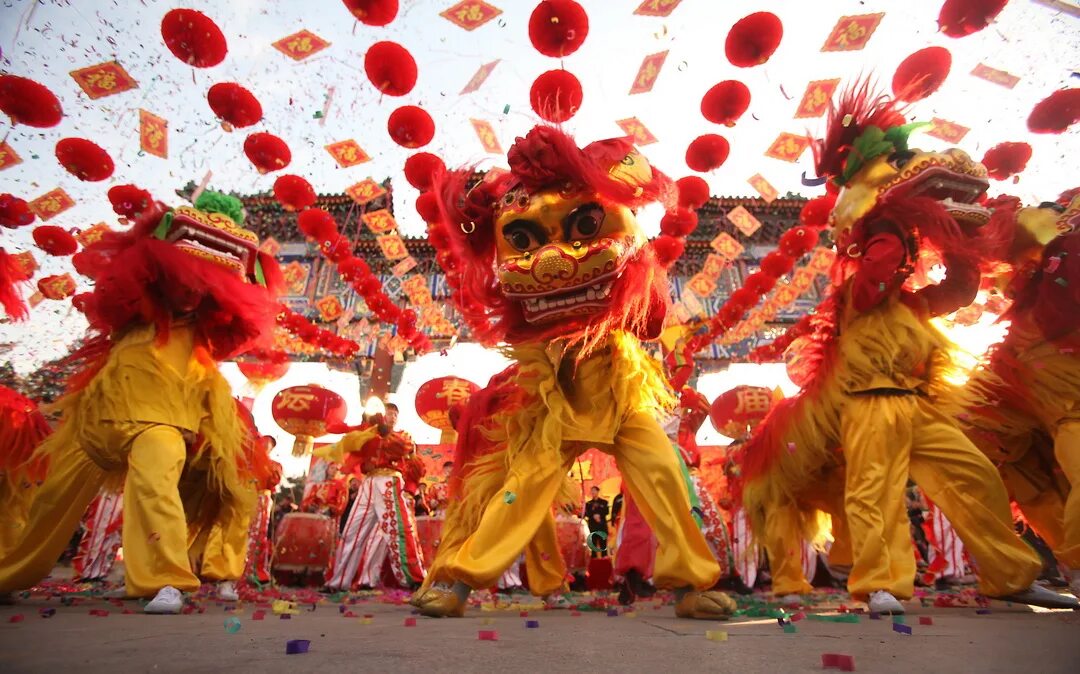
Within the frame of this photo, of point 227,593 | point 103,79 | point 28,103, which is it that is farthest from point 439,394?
point 103,79

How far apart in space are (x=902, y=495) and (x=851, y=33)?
8.10ft

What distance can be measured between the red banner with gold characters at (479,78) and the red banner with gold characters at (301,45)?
2.88 feet

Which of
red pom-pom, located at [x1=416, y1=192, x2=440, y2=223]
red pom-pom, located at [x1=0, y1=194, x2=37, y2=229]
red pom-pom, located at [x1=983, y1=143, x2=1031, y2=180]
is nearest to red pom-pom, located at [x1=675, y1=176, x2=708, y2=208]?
red pom-pom, located at [x1=983, y1=143, x2=1031, y2=180]

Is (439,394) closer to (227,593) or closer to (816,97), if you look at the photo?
(227,593)

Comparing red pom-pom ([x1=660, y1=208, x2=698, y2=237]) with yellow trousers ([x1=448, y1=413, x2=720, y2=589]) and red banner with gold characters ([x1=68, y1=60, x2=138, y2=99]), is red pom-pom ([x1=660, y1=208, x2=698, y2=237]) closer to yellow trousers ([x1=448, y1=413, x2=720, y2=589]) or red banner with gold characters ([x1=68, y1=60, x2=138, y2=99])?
yellow trousers ([x1=448, y1=413, x2=720, y2=589])

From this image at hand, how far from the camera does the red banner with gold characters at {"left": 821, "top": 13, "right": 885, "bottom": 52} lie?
310 centimetres

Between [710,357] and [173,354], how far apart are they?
10476 millimetres

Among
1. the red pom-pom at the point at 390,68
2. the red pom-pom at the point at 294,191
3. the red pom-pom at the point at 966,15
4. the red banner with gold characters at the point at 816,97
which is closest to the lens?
the red pom-pom at the point at 966,15

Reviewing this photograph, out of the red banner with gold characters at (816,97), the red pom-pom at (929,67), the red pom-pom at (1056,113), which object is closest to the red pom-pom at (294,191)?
the red banner with gold characters at (816,97)

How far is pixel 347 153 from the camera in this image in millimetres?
4492

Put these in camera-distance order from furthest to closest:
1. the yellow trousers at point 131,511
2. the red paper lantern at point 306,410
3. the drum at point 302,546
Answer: the red paper lantern at point 306,410 < the drum at point 302,546 < the yellow trousers at point 131,511

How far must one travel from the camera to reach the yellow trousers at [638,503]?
1972 millimetres

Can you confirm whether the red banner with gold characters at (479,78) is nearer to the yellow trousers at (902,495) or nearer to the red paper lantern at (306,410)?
the yellow trousers at (902,495)

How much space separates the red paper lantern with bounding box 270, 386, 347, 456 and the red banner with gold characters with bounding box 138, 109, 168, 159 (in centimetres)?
574
